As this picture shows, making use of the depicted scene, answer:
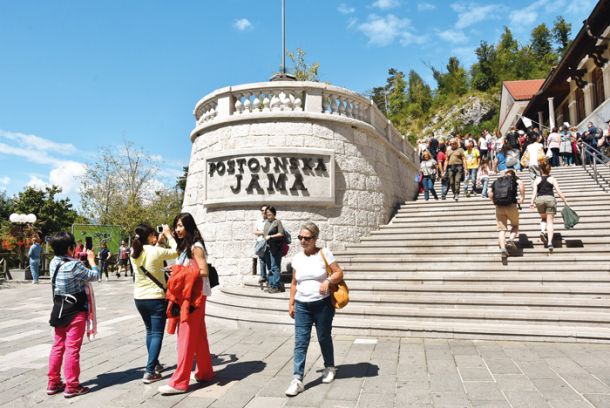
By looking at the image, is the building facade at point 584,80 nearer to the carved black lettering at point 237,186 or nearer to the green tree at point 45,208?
the carved black lettering at point 237,186

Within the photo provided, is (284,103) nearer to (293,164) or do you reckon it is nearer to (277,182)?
(293,164)

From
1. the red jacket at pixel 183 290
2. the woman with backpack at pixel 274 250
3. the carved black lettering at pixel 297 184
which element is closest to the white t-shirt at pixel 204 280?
the red jacket at pixel 183 290

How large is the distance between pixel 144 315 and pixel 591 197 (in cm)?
1134

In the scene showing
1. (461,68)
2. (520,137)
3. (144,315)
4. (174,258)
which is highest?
(461,68)

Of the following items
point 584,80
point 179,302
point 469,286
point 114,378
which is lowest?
point 114,378

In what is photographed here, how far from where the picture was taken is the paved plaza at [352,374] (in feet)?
12.6

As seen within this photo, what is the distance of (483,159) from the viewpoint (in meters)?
16.1

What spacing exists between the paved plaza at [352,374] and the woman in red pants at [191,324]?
125 mm

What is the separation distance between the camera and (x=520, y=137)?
1984cm

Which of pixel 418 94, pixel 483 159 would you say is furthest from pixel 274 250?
pixel 418 94

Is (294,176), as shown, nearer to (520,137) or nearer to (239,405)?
(239,405)

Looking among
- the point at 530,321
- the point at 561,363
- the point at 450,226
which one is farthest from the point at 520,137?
the point at 561,363

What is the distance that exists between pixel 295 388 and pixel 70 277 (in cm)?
257

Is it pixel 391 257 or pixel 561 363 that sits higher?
pixel 391 257
